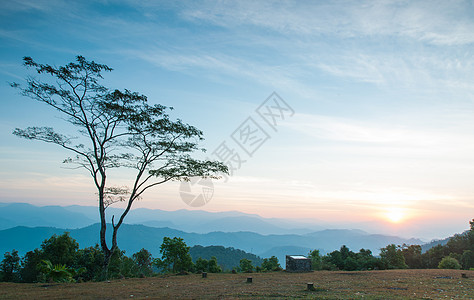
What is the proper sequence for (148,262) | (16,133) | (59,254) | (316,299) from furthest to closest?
1. (148,262)
2. (59,254)
3. (16,133)
4. (316,299)

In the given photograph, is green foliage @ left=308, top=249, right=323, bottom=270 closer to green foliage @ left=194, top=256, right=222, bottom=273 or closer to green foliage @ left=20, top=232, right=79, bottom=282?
green foliage @ left=194, top=256, right=222, bottom=273

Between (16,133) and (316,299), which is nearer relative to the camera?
(316,299)

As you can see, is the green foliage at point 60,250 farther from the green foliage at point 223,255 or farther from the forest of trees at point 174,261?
the green foliage at point 223,255

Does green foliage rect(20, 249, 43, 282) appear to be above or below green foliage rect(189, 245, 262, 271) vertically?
A: above

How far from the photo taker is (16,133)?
1838cm

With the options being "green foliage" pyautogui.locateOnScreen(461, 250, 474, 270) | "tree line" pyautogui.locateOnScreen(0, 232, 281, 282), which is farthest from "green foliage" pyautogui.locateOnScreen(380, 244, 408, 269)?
"tree line" pyautogui.locateOnScreen(0, 232, 281, 282)

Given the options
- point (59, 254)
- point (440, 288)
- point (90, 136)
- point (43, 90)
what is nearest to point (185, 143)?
point (90, 136)

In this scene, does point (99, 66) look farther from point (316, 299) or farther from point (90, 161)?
point (316, 299)

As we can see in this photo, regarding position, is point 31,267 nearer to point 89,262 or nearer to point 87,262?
point 87,262

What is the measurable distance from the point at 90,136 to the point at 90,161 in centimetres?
183

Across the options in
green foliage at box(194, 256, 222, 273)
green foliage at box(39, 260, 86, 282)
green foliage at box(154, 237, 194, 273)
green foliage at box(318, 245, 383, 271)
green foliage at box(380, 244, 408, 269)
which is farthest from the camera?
green foliage at box(380, 244, 408, 269)

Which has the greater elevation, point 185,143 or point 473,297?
point 185,143

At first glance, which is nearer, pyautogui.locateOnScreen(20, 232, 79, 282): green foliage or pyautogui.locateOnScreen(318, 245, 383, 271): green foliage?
pyautogui.locateOnScreen(318, 245, 383, 271): green foliage

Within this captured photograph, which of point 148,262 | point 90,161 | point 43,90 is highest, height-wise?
point 43,90
